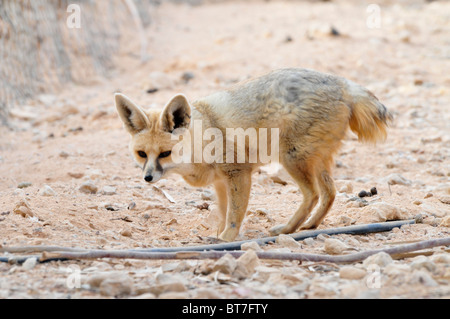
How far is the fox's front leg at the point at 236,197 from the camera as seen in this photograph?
15.1ft

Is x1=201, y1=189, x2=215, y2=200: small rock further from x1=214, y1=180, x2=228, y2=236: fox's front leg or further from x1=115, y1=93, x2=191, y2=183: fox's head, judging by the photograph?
x1=115, y1=93, x2=191, y2=183: fox's head

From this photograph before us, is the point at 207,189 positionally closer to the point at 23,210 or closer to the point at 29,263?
the point at 23,210

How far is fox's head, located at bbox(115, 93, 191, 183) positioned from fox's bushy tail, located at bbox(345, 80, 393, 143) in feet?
4.57

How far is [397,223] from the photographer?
434 cm

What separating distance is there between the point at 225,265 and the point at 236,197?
1487 millimetres

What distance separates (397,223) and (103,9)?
895cm

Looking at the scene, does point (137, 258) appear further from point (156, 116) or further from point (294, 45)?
point (294, 45)

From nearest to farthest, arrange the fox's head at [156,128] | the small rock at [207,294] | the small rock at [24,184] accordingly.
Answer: the small rock at [207,294]
the fox's head at [156,128]
the small rock at [24,184]

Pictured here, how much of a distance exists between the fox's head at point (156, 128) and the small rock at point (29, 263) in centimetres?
125

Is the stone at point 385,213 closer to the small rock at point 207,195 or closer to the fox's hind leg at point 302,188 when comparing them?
the fox's hind leg at point 302,188

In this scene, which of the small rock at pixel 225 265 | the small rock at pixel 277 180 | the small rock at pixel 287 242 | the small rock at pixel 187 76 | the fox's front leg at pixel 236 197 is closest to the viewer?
the small rock at pixel 225 265

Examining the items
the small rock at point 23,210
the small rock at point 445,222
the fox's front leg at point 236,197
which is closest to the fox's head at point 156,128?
the fox's front leg at point 236,197

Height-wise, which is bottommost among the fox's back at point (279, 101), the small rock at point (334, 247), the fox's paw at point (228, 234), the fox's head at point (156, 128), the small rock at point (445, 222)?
the small rock at point (334, 247)

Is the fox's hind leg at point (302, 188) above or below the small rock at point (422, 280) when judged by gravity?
above
